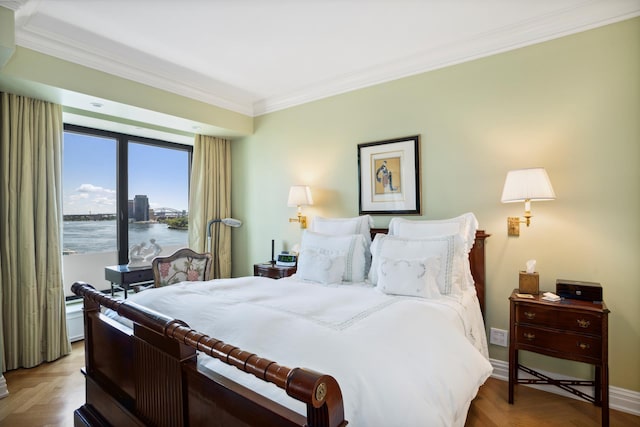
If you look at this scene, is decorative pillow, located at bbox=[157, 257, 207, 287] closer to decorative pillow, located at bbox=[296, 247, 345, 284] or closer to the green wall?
decorative pillow, located at bbox=[296, 247, 345, 284]

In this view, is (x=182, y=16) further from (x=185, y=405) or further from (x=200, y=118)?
(x=185, y=405)

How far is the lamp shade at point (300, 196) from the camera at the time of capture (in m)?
3.67

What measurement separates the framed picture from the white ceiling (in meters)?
0.67

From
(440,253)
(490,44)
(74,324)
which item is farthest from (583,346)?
(74,324)

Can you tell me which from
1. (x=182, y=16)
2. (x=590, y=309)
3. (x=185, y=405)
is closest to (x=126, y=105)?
(x=182, y=16)

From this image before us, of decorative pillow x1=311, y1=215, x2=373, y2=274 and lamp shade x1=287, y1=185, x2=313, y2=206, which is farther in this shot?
lamp shade x1=287, y1=185, x2=313, y2=206

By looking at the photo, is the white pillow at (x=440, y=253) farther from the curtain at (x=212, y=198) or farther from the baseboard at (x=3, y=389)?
Result: the baseboard at (x=3, y=389)

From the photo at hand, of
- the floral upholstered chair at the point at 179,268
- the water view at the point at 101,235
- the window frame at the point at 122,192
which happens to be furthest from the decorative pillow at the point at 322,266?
the window frame at the point at 122,192

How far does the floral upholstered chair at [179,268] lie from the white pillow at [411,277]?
2014 mm

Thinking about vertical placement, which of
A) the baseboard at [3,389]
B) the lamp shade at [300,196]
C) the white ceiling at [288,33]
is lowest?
the baseboard at [3,389]

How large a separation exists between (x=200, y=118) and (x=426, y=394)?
3.57 metres

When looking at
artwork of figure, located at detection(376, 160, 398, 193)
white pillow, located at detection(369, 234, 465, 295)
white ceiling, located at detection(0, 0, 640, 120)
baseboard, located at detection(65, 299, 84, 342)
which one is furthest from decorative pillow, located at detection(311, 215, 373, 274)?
baseboard, located at detection(65, 299, 84, 342)

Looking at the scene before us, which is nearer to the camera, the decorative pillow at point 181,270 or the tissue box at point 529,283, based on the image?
the tissue box at point 529,283

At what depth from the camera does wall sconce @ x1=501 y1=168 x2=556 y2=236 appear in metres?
2.31
